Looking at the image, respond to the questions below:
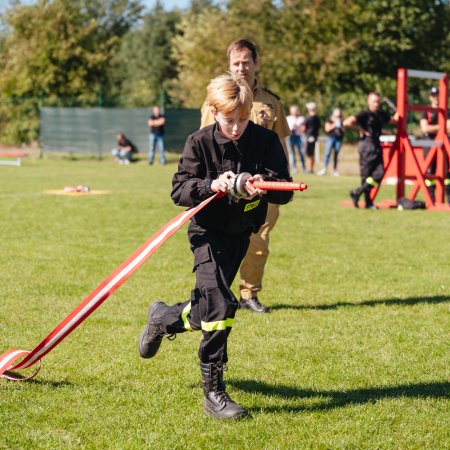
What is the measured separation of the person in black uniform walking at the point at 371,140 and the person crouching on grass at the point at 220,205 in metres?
10.5

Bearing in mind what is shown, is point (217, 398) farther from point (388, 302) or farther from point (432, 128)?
point (432, 128)

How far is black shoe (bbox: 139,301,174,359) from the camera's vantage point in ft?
16.6

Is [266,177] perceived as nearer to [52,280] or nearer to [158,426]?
[158,426]

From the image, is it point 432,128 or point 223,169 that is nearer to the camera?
point 223,169

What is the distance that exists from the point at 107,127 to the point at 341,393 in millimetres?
30031

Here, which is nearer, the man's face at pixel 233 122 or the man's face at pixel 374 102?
the man's face at pixel 233 122

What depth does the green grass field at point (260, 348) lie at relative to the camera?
4188 mm

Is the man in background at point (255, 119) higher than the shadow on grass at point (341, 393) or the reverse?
higher

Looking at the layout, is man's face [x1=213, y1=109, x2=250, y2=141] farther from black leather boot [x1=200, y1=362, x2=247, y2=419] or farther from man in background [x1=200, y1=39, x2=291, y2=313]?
man in background [x1=200, y1=39, x2=291, y2=313]

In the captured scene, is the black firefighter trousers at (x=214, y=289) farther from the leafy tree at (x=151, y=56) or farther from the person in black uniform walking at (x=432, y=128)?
the leafy tree at (x=151, y=56)

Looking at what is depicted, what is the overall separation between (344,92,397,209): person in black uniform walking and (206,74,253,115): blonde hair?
10.7 meters

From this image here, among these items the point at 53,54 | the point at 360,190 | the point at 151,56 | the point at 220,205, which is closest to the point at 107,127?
the point at 53,54

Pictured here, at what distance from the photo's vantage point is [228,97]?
431 cm

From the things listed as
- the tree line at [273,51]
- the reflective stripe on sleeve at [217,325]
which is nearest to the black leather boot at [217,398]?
the reflective stripe on sleeve at [217,325]
